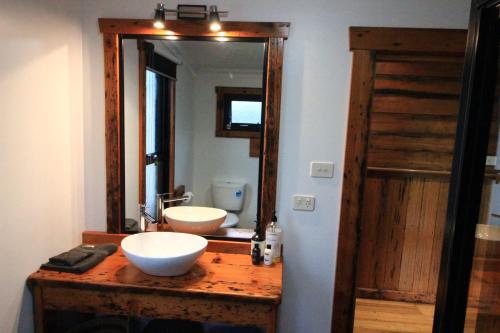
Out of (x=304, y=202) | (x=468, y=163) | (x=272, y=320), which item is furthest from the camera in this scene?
(x=304, y=202)

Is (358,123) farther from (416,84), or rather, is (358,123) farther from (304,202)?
(416,84)

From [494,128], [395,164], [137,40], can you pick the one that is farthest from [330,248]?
[137,40]

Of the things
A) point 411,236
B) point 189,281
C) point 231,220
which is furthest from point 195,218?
point 411,236

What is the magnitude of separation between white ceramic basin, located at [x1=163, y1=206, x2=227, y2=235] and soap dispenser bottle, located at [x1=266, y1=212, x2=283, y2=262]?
0.32 m

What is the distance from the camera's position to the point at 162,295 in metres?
1.45

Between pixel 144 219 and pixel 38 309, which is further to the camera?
pixel 144 219

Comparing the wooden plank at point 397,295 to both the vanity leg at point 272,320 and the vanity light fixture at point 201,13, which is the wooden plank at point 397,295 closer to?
the vanity leg at point 272,320

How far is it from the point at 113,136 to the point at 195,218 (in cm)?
69

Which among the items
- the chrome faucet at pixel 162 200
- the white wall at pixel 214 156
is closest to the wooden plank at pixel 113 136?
the chrome faucet at pixel 162 200

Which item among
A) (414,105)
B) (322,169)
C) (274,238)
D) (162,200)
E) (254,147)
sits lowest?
(274,238)

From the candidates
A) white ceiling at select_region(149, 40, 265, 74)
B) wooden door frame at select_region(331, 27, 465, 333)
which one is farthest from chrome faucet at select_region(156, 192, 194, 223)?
wooden door frame at select_region(331, 27, 465, 333)

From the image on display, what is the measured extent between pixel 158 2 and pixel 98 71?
0.53m

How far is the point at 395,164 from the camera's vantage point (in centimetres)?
286

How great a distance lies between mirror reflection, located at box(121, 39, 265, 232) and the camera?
1.81 m
